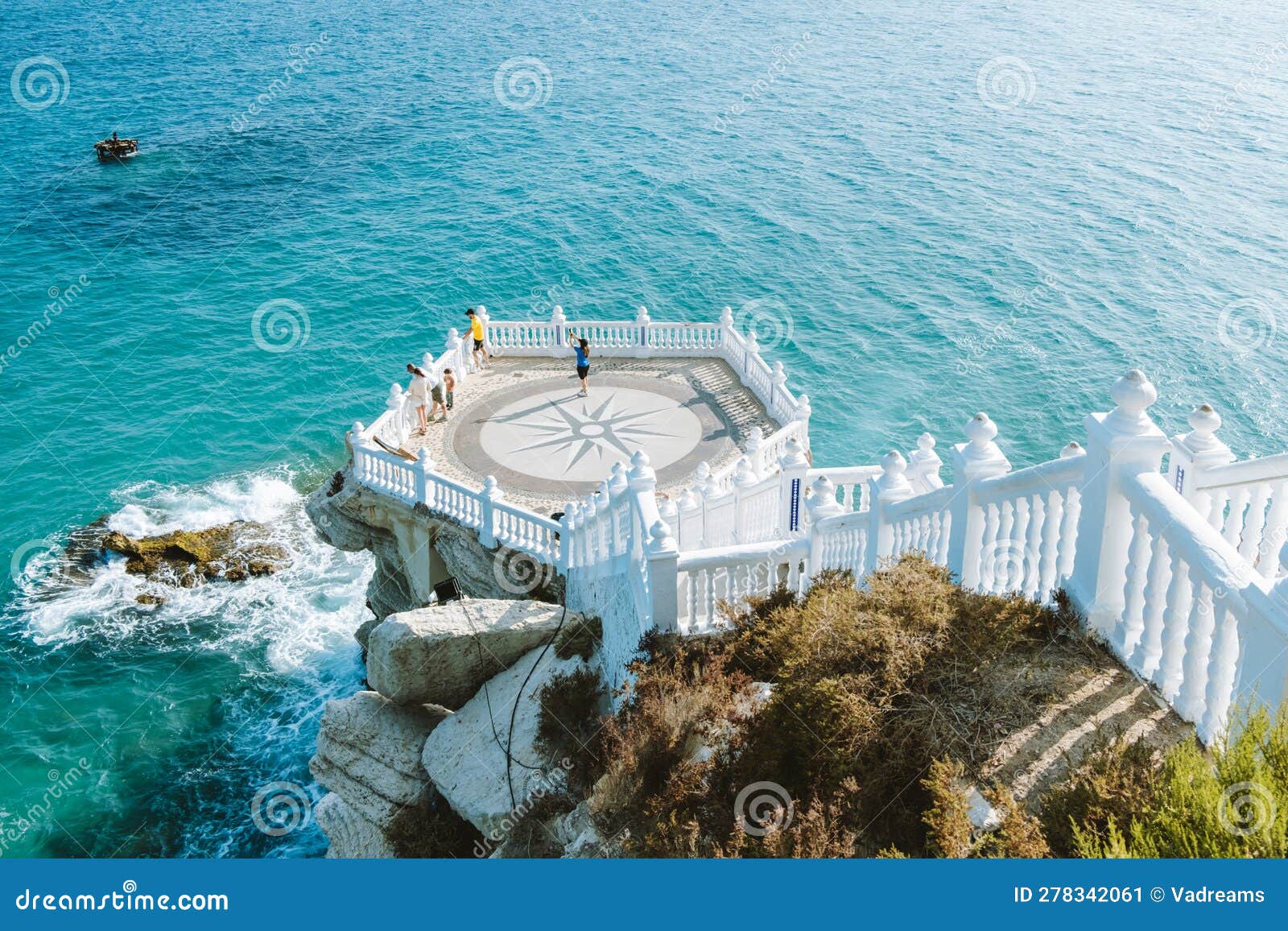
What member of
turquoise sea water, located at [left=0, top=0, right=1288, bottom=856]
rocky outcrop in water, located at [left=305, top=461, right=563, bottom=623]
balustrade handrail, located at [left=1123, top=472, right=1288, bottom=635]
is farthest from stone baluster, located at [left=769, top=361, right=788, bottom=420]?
balustrade handrail, located at [left=1123, top=472, right=1288, bottom=635]

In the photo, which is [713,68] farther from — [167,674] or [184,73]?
[167,674]

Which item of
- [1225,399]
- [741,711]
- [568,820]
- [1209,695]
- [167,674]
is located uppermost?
[1209,695]

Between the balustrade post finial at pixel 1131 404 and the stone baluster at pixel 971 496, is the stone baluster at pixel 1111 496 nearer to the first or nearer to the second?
the balustrade post finial at pixel 1131 404

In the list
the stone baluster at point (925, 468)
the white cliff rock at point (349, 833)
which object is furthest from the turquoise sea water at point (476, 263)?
the stone baluster at point (925, 468)

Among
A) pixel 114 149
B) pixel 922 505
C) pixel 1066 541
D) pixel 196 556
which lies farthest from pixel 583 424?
pixel 114 149

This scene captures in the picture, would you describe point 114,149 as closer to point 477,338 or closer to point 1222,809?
point 477,338

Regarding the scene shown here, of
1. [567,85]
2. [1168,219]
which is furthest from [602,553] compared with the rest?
[567,85]
